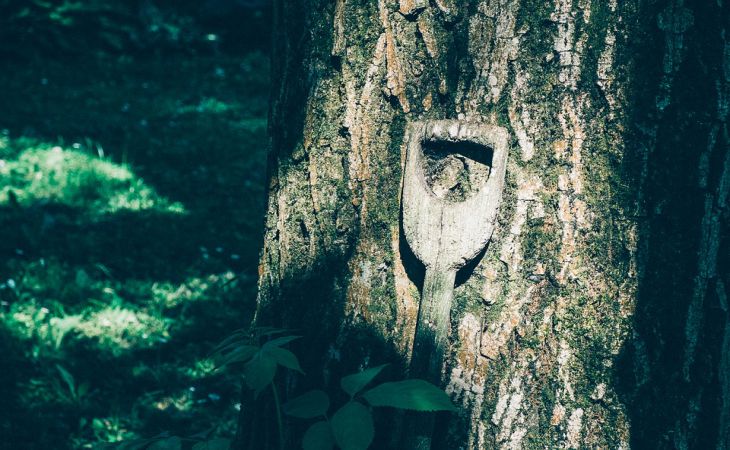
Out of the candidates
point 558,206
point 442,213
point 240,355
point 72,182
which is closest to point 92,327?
point 72,182

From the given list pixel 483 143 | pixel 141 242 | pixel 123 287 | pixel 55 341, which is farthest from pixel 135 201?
pixel 483 143

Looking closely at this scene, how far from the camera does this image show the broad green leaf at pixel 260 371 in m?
1.22

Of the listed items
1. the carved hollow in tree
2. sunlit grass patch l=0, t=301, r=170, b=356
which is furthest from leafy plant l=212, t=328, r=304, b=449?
sunlit grass patch l=0, t=301, r=170, b=356

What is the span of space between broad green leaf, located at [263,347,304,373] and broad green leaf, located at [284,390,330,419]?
0.22ft

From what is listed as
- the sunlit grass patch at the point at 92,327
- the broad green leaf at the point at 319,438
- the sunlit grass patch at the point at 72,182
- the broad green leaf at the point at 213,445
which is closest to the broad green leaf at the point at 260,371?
the broad green leaf at the point at 319,438

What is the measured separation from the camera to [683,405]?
128 centimetres

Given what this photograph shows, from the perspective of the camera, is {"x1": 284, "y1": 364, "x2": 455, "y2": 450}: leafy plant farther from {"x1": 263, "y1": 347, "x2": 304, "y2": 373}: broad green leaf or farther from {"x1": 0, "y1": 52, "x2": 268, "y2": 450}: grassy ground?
{"x1": 0, "y1": 52, "x2": 268, "y2": 450}: grassy ground

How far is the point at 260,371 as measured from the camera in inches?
48.3

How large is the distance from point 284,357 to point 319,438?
0.16 meters

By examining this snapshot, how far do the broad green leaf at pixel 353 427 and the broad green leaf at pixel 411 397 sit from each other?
30 mm

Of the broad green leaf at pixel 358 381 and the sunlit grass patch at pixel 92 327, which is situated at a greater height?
the broad green leaf at pixel 358 381

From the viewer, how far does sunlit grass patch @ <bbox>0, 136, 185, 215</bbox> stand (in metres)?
4.05

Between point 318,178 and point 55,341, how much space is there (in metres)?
1.81

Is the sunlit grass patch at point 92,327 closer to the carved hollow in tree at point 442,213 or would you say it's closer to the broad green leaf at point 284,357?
the broad green leaf at point 284,357
